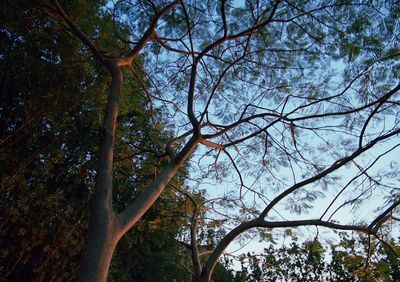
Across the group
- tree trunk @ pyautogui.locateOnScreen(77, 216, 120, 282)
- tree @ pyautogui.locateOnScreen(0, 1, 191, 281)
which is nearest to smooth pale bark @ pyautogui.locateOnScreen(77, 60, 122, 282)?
tree trunk @ pyautogui.locateOnScreen(77, 216, 120, 282)

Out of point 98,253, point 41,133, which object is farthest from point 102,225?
point 41,133

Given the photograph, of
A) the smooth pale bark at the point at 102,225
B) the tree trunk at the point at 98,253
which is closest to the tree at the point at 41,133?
the smooth pale bark at the point at 102,225

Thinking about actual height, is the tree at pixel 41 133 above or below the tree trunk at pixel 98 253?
above

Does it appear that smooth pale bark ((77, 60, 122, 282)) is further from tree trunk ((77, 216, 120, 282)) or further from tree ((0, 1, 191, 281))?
tree ((0, 1, 191, 281))

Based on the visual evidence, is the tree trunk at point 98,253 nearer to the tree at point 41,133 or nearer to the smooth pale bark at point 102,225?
the smooth pale bark at point 102,225

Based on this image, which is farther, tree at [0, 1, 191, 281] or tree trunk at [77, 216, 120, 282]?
tree at [0, 1, 191, 281]

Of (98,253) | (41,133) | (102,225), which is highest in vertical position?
(41,133)

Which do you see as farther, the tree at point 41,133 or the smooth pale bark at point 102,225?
the tree at point 41,133

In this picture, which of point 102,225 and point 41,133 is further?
point 41,133

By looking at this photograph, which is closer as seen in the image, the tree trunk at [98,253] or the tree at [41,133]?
the tree trunk at [98,253]

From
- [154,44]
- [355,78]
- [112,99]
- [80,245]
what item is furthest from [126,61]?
[80,245]

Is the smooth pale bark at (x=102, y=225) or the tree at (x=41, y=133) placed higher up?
the tree at (x=41, y=133)

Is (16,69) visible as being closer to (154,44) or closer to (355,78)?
(154,44)

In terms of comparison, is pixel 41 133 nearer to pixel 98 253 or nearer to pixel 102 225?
pixel 102 225
